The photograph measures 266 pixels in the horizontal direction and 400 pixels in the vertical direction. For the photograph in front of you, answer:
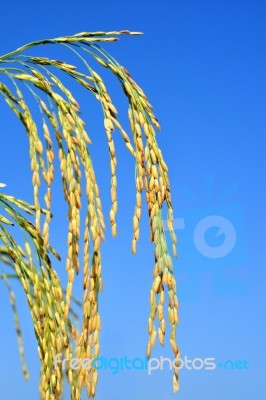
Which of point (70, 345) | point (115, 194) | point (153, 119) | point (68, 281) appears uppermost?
point (153, 119)

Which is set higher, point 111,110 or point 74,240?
point 111,110

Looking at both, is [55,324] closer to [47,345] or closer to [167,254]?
[47,345]

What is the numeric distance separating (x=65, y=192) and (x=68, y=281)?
276 millimetres

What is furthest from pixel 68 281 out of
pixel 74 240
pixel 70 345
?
pixel 70 345

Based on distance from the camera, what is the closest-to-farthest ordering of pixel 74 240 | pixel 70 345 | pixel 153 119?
pixel 74 240 → pixel 153 119 → pixel 70 345

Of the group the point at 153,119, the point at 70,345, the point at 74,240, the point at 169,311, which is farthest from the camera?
the point at 70,345

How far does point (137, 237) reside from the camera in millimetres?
1954

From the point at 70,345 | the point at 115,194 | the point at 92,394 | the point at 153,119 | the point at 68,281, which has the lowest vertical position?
the point at 92,394

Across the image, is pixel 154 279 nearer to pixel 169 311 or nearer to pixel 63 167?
pixel 169 311

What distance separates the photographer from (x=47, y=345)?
230 cm

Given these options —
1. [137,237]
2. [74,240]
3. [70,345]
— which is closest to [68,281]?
[74,240]

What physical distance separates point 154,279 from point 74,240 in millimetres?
281

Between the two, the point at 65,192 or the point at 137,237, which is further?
the point at 65,192

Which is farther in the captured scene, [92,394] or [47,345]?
[47,345]
